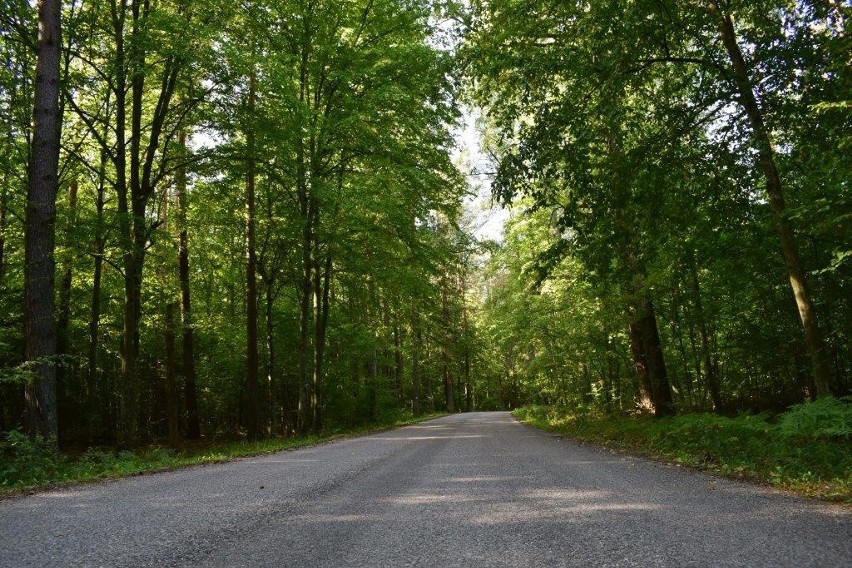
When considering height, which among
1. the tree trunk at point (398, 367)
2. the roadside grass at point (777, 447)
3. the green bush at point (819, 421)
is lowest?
the roadside grass at point (777, 447)

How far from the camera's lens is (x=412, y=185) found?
1656 cm

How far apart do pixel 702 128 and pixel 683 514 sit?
722 centimetres

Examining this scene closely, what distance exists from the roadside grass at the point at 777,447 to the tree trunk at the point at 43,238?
10.1 m

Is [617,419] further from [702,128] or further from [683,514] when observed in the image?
[683,514]

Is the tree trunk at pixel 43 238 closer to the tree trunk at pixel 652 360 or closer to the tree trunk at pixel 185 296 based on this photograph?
the tree trunk at pixel 185 296

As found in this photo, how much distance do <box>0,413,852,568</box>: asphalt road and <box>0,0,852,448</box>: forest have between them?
11.5 ft

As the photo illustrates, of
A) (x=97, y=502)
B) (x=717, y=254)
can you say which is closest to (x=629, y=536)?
(x=97, y=502)

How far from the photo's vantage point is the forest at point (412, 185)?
801cm

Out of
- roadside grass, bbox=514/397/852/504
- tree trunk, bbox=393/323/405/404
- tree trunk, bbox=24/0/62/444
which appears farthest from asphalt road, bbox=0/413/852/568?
tree trunk, bbox=393/323/405/404

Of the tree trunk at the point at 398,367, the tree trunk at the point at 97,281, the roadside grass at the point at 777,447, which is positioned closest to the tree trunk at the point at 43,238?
the tree trunk at the point at 97,281

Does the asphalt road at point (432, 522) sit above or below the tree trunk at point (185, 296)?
below

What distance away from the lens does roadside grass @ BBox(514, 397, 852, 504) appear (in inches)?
202

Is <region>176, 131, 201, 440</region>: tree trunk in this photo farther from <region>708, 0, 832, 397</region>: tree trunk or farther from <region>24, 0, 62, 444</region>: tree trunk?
<region>708, 0, 832, 397</region>: tree trunk

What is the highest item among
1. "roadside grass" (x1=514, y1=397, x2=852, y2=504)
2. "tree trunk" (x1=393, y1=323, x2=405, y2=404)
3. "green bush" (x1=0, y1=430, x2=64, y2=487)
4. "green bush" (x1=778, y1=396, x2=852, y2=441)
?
"tree trunk" (x1=393, y1=323, x2=405, y2=404)
